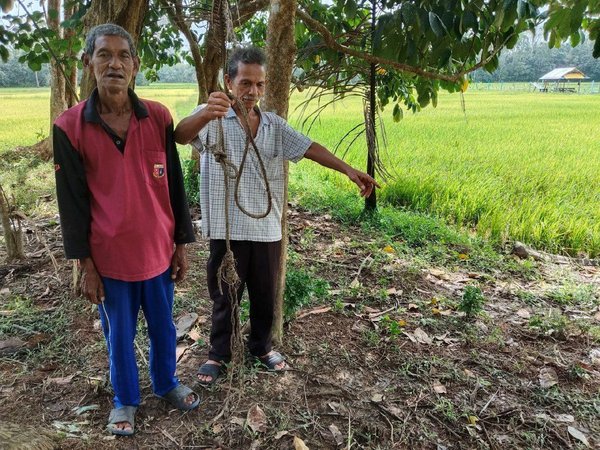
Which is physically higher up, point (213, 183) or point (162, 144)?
point (162, 144)

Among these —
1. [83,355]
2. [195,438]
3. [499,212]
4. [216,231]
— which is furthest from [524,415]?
[499,212]

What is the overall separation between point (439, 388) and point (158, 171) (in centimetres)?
168

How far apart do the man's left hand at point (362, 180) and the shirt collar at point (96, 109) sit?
86 centimetres

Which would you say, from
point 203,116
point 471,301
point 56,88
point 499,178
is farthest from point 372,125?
point 56,88

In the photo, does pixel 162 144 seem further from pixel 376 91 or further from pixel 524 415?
pixel 376 91

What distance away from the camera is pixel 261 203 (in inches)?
85.3

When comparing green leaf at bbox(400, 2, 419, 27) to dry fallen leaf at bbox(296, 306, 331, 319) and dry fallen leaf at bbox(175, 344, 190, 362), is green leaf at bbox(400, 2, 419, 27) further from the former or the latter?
dry fallen leaf at bbox(175, 344, 190, 362)

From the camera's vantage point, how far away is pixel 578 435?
209cm

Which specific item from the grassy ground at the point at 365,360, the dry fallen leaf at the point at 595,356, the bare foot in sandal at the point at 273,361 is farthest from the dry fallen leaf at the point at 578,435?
the bare foot in sandal at the point at 273,361

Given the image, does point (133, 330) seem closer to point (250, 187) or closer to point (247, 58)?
A: point (250, 187)

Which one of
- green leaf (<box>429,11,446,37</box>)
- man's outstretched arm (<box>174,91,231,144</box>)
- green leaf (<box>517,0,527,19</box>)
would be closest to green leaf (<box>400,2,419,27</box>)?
green leaf (<box>429,11,446,37</box>)

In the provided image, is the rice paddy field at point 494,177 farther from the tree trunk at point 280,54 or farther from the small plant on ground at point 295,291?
the small plant on ground at point 295,291

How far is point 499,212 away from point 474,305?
2.39 meters

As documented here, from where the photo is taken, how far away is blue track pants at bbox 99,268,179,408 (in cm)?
187
